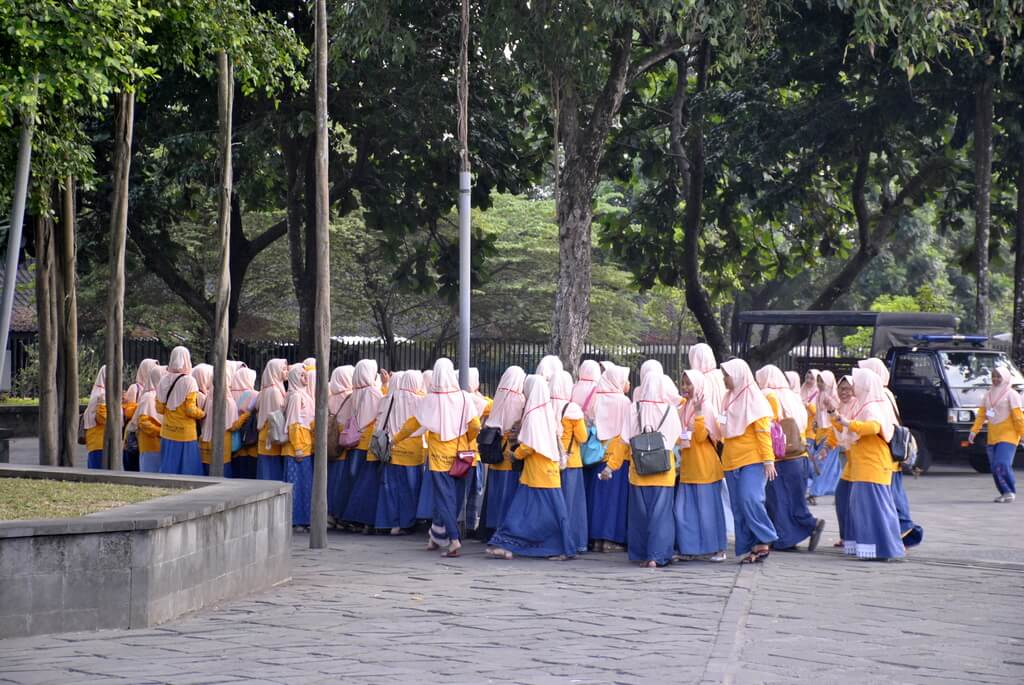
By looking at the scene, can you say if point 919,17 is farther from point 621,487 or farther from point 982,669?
point 982,669

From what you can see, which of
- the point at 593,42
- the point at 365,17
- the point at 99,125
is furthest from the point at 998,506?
the point at 99,125

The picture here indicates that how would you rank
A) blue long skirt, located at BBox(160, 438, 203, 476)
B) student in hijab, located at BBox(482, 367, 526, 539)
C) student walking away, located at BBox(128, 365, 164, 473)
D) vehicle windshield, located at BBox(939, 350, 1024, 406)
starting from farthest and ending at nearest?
vehicle windshield, located at BBox(939, 350, 1024, 406) → student walking away, located at BBox(128, 365, 164, 473) → blue long skirt, located at BBox(160, 438, 203, 476) → student in hijab, located at BBox(482, 367, 526, 539)

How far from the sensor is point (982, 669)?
26.0 feet

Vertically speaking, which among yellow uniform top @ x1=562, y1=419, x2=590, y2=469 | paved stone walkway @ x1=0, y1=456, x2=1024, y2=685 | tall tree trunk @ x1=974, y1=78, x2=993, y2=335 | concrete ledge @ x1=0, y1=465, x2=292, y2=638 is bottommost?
paved stone walkway @ x1=0, y1=456, x2=1024, y2=685

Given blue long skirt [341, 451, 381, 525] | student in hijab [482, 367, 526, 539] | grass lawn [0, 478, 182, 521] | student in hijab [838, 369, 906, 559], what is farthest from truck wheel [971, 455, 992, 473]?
grass lawn [0, 478, 182, 521]

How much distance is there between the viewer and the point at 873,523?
→ 12.6 metres

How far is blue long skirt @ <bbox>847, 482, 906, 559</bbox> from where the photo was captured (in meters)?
12.6

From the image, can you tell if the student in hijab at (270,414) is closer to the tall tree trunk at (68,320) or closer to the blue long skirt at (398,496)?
the blue long skirt at (398,496)

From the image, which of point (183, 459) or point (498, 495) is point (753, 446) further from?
point (183, 459)

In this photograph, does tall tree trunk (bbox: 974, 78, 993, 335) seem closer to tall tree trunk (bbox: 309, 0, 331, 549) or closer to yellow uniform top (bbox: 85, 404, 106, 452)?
tall tree trunk (bbox: 309, 0, 331, 549)

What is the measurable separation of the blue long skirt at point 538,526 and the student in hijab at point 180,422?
4309mm

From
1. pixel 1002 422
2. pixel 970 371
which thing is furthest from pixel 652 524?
pixel 970 371

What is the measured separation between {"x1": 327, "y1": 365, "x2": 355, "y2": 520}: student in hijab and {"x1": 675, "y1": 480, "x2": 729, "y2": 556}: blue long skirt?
384 centimetres

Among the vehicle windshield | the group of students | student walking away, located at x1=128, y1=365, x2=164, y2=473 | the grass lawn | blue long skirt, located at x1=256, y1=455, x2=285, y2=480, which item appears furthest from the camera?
the vehicle windshield
